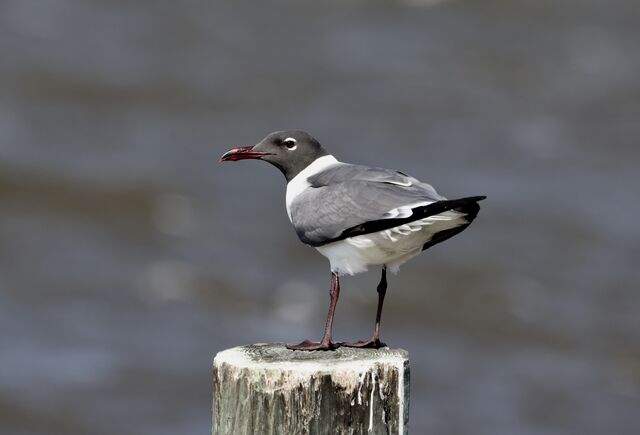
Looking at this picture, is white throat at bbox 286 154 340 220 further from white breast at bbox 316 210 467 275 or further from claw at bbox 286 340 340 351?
claw at bbox 286 340 340 351

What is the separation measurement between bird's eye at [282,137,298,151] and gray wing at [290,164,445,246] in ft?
0.90

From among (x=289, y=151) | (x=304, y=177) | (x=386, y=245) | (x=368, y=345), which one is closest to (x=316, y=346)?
(x=368, y=345)

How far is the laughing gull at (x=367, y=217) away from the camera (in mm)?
4496

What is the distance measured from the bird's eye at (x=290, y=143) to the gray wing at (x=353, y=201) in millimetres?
275

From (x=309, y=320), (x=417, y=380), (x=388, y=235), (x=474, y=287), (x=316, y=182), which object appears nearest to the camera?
(x=388, y=235)

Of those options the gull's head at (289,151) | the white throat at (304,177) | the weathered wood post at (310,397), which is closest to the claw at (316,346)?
the weathered wood post at (310,397)

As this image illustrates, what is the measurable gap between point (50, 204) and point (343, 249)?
34.6 ft

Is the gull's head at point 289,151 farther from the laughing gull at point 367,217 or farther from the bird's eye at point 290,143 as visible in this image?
the laughing gull at point 367,217

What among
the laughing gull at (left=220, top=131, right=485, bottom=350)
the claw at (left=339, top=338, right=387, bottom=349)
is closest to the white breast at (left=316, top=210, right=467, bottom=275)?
the laughing gull at (left=220, top=131, right=485, bottom=350)

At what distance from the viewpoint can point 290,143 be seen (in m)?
5.24

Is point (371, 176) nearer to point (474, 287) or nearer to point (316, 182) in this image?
point (316, 182)

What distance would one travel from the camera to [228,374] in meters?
3.98

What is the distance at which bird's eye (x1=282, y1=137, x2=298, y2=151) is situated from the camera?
5.23 meters

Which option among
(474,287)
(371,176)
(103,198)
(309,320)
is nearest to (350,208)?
(371,176)
